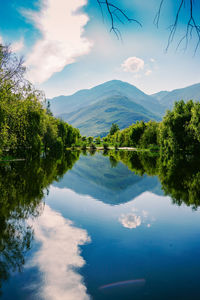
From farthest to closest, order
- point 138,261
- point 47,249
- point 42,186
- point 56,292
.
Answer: point 42,186 < point 47,249 < point 138,261 < point 56,292

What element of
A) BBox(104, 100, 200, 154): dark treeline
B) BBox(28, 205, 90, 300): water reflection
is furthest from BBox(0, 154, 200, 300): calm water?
BBox(104, 100, 200, 154): dark treeline

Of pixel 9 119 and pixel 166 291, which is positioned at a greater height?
pixel 9 119

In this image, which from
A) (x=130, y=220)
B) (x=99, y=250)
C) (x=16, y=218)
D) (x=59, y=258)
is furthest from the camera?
(x=130, y=220)

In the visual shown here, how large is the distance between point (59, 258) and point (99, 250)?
3.79 ft

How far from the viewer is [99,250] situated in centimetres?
666

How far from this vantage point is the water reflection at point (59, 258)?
186 inches

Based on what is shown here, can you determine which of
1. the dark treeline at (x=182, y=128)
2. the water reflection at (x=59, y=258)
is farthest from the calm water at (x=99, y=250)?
the dark treeline at (x=182, y=128)

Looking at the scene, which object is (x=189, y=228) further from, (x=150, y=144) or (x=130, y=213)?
(x=150, y=144)

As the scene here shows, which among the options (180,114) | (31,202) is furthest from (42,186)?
(180,114)

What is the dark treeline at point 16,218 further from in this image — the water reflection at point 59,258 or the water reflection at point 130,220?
the water reflection at point 130,220

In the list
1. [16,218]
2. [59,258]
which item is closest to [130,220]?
[59,258]

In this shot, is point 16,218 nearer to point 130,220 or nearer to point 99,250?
point 99,250

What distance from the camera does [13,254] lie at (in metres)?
6.16

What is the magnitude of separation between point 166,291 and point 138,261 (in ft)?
4.46
